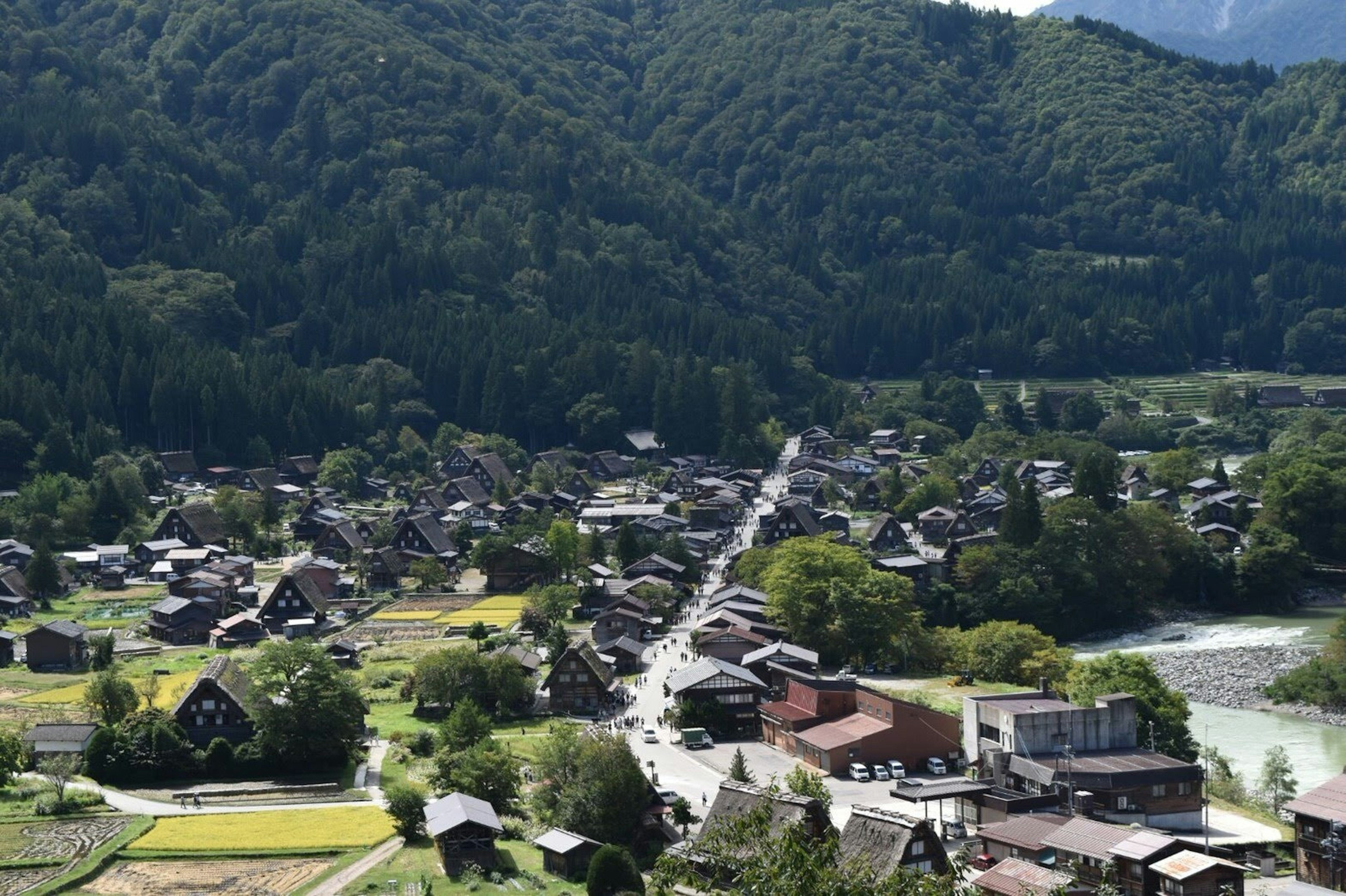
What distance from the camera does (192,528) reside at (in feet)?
227

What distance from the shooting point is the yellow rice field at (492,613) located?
57.2 metres

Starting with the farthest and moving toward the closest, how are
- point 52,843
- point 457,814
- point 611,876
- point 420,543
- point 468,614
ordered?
point 420,543 → point 468,614 → point 52,843 → point 457,814 → point 611,876

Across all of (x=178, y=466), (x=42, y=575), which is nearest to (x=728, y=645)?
(x=42, y=575)

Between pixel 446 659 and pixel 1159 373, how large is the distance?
293 feet

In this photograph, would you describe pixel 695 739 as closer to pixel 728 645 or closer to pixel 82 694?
pixel 728 645

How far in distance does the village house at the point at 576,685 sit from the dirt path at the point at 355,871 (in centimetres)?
1280

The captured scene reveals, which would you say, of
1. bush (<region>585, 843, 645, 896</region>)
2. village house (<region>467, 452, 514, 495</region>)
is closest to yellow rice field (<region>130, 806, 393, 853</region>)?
bush (<region>585, 843, 645, 896</region>)

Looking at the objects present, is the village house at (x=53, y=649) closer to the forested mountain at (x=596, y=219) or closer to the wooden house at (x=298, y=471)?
the forested mountain at (x=596, y=219)

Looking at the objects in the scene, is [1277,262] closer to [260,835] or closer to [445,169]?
[445,169]

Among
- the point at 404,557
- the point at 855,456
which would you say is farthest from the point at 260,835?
the point at 855,456

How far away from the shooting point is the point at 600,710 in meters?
45.2

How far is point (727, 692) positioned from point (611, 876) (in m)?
15.0

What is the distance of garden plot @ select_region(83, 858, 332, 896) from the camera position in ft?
97.1

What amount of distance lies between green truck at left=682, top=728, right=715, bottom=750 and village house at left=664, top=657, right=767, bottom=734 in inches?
60.7
